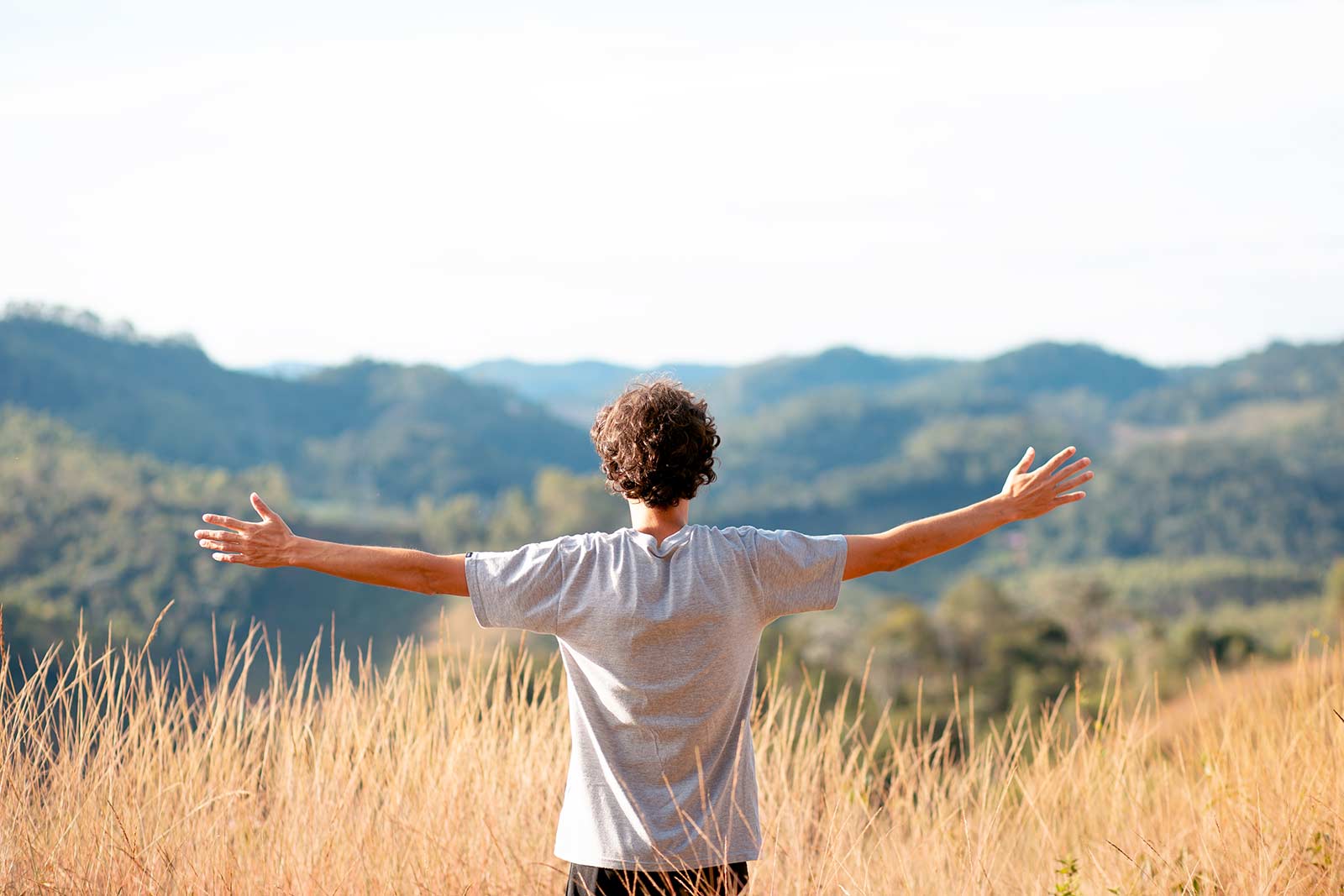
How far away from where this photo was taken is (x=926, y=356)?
633ft

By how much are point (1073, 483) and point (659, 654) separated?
3.02 feet

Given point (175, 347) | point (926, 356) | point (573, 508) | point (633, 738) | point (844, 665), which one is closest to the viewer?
point (633, 738)

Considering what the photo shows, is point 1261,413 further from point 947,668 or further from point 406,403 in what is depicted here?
point 947,668

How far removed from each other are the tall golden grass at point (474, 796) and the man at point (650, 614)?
0.55m

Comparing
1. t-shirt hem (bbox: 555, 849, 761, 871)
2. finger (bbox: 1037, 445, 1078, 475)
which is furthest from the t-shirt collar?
finger (bbox: 1037, 445, 1078, 475)

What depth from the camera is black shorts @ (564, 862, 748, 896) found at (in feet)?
6.51

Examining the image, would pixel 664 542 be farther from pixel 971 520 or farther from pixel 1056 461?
pixel 1056 461

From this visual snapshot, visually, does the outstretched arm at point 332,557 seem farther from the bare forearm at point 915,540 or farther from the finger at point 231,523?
the bare forearm at point 915,540

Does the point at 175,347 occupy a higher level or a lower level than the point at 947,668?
higher

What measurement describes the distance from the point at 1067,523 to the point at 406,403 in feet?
186

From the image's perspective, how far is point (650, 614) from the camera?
1.87 metres

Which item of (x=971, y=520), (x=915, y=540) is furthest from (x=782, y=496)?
(x=915, y=540)

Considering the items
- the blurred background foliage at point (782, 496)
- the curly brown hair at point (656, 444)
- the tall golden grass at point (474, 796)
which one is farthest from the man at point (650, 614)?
the blurred background foliage at point (782, 496)

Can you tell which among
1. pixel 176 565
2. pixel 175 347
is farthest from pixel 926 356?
pixel 176 565
